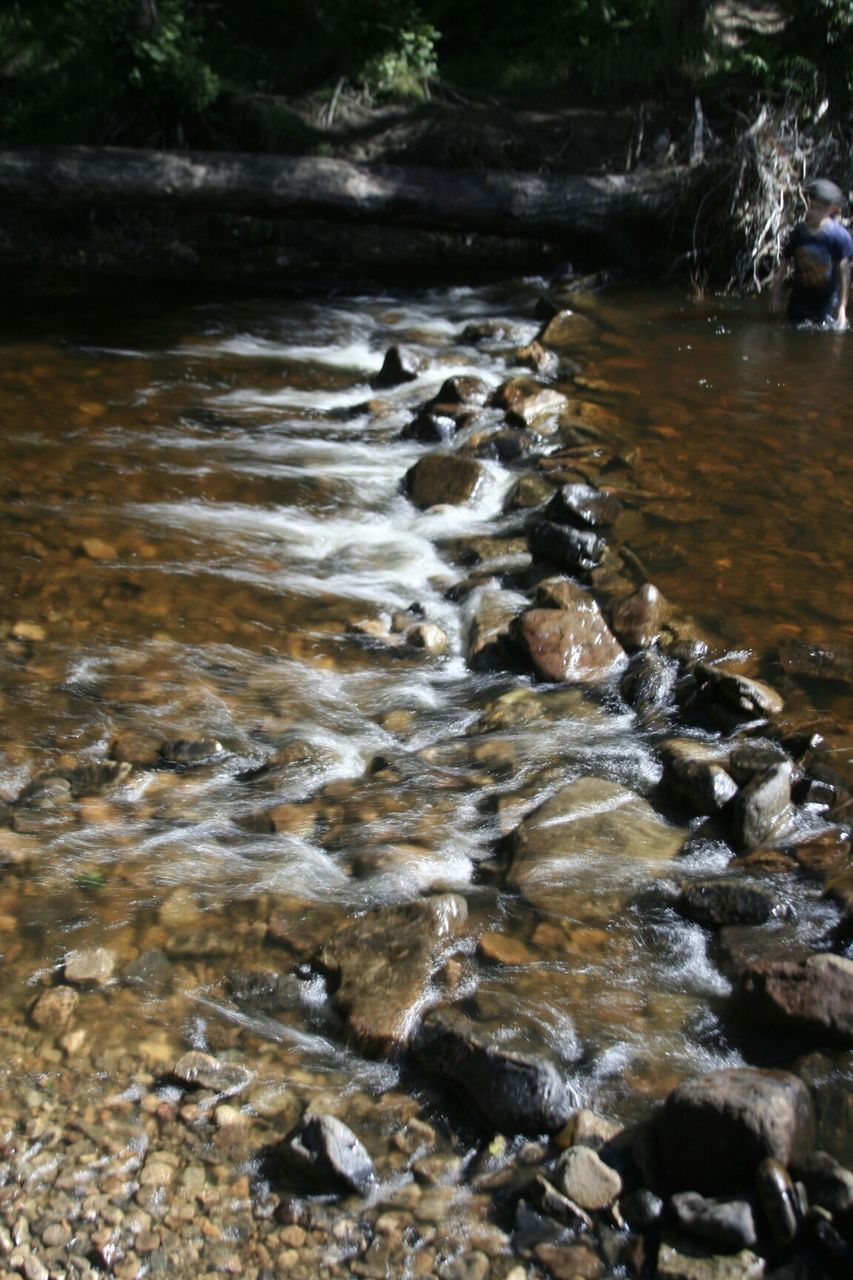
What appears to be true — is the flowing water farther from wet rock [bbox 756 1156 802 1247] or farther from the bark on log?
the bark on log

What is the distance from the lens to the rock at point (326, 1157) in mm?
2707

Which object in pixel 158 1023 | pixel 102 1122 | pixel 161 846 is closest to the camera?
pixel 102 1122

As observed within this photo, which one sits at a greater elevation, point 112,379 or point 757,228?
point 757,228

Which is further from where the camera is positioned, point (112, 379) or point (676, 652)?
point (112, 379)

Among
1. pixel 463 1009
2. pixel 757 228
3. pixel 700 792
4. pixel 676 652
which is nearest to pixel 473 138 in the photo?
pixel 757 228

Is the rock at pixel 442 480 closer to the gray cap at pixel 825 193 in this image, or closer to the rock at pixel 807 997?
the rock at pixel 807 997

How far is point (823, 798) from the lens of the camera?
417 centimetres

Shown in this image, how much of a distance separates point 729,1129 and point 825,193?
31.9 feet

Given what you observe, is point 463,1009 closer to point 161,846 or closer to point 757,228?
point 161,846

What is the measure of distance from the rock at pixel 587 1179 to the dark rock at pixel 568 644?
2539 millimetres

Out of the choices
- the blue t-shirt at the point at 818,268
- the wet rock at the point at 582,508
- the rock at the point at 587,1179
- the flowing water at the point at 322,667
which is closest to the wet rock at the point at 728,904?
the flowing water at the point at 322,667

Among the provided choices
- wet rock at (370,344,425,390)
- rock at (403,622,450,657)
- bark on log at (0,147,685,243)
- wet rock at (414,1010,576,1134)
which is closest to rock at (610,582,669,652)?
rock at (403,622,450,657)

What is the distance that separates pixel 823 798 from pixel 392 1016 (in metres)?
1.84

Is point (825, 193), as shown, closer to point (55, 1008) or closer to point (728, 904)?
point (728, 904)
